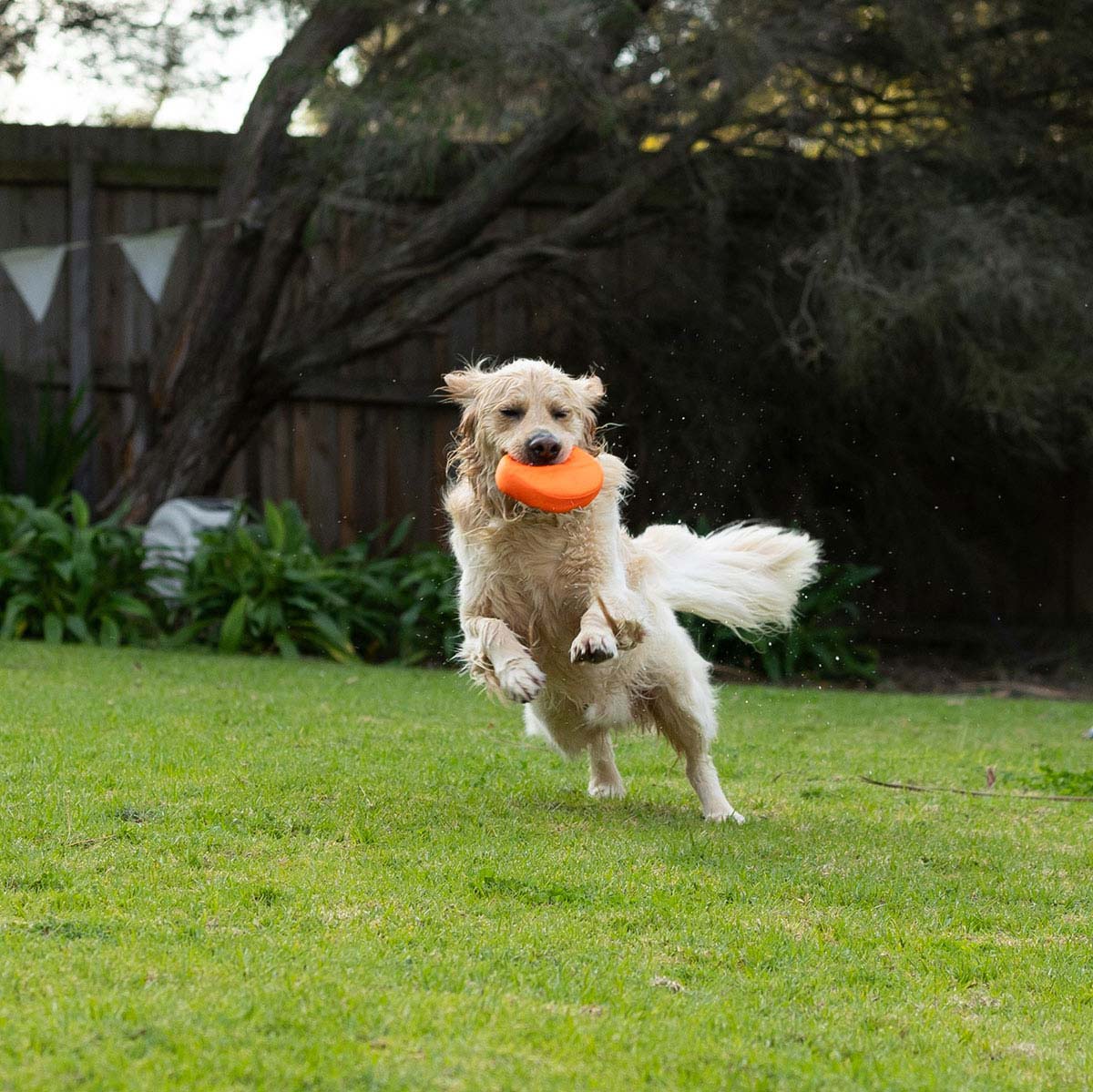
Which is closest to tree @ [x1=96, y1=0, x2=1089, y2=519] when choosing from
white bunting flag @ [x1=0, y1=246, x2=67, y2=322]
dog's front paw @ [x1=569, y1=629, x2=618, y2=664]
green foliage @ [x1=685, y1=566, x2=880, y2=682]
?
white bunting flag @ [x1=0, y1=246, x2=67, y2=322]

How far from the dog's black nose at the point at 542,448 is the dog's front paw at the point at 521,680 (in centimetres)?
59

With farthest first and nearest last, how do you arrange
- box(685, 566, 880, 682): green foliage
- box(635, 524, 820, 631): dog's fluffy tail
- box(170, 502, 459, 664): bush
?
box(685, 566, 880, 682): green foliage, box(170, 502, 459, 664): bush, box(635, 524, 820, 631): dog's fluffy tail

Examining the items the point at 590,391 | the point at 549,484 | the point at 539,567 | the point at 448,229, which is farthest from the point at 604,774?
the point at 448,229

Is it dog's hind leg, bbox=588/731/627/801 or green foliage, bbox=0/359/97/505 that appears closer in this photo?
dog's hind leg, bbox=588/731/627/801

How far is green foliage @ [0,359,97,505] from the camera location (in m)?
9.84

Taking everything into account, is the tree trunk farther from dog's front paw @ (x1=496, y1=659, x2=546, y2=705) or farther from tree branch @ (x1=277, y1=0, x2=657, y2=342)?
dog's front paw @ (x1=496, y1=659, x2=546, y2=705)

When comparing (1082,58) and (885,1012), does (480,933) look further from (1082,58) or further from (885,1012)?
(1082,58)

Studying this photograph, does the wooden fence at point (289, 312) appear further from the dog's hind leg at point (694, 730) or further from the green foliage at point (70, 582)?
the dog's hind leg at point (694, 730)

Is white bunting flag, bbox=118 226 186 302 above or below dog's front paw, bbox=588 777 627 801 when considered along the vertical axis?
above

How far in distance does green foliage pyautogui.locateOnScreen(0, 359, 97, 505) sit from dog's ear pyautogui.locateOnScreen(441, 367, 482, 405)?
5.67 metres

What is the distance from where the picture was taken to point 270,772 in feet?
15.6

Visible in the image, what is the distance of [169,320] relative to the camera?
10508mm

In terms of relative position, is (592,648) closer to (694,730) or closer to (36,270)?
(694,730)

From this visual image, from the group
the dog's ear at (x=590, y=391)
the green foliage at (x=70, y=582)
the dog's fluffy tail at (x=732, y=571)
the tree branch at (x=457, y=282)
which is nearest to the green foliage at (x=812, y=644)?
the tree branch at (x=457, y=282)
